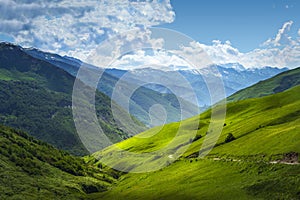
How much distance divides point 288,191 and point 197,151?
72.9 metres

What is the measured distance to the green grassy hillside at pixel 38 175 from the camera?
111 m

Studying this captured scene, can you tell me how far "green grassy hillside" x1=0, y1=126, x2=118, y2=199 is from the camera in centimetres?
11129

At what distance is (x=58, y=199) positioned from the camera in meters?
107

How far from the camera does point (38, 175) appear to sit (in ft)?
443

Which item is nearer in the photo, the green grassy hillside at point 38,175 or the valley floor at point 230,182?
the valley floor at point 230,182

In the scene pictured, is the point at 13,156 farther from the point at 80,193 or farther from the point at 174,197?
the point at 174,197

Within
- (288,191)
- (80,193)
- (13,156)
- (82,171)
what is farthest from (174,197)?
(82,171)

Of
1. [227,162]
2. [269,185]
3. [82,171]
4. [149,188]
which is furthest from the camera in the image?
[82,171]

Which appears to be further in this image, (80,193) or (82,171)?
(82,171)

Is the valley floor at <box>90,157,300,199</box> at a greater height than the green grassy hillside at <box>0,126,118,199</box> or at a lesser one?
lesser

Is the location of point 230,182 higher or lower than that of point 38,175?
lower

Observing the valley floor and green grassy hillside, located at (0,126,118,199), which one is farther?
green grassy hillside, located at (0,126,118,199)

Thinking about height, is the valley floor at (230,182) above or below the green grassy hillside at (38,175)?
Answer: below

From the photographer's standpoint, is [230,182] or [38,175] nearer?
[230,182]
